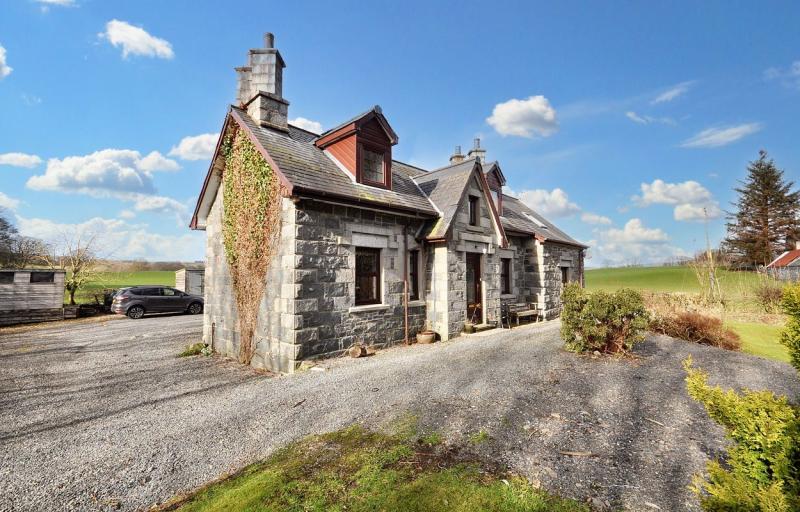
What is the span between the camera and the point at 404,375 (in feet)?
23.6

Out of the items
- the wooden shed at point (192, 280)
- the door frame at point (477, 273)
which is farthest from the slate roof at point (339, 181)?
the wooden shed at point (192, 280)

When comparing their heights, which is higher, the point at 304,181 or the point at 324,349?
the point at 304,181

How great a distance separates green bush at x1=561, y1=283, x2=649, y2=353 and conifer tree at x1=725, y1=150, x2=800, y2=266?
4134 centimetres

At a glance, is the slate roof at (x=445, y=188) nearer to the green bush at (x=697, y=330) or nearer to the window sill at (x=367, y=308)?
the window sill at (x=367, y=308)

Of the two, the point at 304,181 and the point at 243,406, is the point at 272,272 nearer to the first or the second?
the point at 304,181

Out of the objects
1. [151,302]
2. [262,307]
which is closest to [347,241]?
[262,307]

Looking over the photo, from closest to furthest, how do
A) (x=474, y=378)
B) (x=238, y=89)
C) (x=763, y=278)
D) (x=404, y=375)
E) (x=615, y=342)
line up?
(x=474, y=378) → (x=404, y=375) → (x=615, y=342) → (x=238, y=89) → (x=763, y=278)

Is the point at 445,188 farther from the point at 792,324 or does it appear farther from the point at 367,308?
the point at 792,324

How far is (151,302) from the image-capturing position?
776 inches

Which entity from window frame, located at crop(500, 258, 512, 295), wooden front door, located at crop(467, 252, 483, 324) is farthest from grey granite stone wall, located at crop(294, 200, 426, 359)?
window frame, located at crop(500, 258, 512, 295)

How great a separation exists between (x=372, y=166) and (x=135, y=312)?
17.1m

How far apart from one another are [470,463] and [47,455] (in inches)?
217

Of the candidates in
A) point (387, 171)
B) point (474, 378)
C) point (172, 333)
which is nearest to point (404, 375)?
point (474, 378)

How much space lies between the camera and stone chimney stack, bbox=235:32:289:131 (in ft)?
34.0
